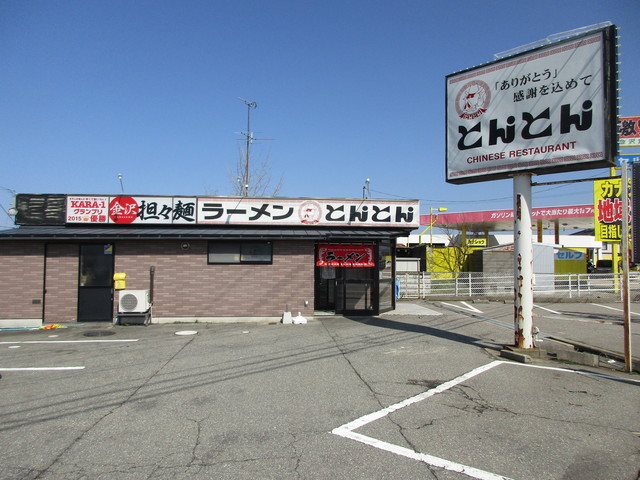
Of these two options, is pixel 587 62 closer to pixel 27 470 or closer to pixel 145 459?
pixel 145 459

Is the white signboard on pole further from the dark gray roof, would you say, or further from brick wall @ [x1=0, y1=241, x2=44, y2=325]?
brick wall @ [x1=0, y1=241, x2=44, y2=325]

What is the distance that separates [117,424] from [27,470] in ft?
3.67

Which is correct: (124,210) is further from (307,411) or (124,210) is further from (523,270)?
(523,270)

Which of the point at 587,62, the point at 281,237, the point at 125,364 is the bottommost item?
the point at 125,364

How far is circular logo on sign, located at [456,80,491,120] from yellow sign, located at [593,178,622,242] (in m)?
13.0

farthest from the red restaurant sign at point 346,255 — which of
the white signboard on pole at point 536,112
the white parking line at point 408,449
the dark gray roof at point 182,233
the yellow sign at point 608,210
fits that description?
the yellow sign at point 608,210

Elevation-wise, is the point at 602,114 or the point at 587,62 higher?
the point at 587,62

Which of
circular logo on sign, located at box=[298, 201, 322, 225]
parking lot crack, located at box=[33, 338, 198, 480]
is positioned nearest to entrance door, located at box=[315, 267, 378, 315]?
circular logo on sign, located at box=[298, 201, 322, 225]

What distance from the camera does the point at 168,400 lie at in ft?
18.4

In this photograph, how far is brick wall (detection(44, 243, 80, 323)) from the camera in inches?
480

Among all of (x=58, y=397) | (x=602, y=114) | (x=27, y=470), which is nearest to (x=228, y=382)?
(x=58, y=397)

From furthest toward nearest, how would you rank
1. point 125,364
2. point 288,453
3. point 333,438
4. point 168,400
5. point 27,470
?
point 125,364 < point 168,400 < point 333,438 < point 288,453 < point 27,470

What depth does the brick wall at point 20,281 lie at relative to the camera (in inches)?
471

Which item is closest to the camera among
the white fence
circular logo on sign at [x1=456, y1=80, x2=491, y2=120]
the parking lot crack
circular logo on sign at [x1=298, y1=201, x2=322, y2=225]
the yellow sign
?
the parking lot crack
